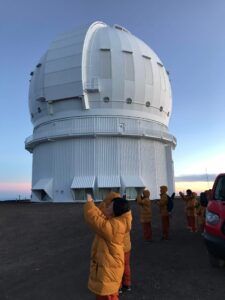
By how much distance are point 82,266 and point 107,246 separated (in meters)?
4.05

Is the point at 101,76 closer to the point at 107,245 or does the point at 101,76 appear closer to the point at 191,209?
the point at 191,209

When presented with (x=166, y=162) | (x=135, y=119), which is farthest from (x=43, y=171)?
(x=166, y=162)

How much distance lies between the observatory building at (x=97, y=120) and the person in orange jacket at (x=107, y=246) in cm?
2604

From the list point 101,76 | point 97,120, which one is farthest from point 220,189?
point 101,76

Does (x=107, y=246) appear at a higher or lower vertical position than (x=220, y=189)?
lower

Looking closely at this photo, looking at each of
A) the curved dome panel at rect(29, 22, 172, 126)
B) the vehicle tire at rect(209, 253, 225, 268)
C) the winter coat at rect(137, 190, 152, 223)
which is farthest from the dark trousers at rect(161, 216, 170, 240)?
the curved dome panel at rect(29, 22, 172, 126)

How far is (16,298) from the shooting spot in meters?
5.70

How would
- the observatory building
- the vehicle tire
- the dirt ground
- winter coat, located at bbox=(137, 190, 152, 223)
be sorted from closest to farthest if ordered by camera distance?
the dirt ground → the vehicle tire → winter coat, located at bbox=(137, 190, 152, 223) → the observatory building

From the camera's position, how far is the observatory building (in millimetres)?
30969

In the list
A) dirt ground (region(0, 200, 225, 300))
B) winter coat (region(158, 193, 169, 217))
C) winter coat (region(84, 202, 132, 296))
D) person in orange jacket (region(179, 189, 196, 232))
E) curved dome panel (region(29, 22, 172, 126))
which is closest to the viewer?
winter coat (region(84, 202, 132, 296))

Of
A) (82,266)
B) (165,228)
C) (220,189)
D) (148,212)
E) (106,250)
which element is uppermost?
(220,189)

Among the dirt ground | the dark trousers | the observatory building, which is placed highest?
the observatory building

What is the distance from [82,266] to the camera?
7.48 metres

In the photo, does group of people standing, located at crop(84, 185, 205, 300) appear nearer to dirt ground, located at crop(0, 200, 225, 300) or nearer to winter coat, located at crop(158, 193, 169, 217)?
dirt ground, located at crop(0, 200, 225, 300)
